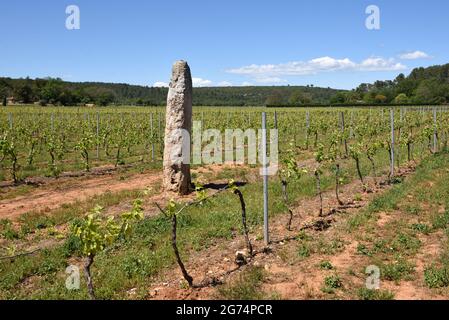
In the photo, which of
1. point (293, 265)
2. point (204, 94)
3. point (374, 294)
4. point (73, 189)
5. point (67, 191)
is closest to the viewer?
point (374, 294)

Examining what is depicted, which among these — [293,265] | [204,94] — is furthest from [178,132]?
[204,94]

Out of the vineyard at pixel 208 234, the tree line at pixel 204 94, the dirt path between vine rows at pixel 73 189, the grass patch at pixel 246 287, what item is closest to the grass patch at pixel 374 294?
the vineyard at pixel 208 234

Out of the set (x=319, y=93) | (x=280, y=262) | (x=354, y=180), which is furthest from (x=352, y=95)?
(x=280, y=262)

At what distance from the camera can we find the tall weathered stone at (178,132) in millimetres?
11641

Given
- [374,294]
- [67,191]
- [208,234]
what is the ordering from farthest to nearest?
[67,191]
[208,234]
[374,294]

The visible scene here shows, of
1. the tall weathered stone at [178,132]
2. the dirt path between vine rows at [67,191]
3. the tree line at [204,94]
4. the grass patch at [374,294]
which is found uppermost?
the tree line at [204,94]

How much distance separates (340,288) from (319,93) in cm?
16773

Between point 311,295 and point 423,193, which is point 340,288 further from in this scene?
point 423,193

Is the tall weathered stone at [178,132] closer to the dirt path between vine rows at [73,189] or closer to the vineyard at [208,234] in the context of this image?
the vineyard at [208,234]

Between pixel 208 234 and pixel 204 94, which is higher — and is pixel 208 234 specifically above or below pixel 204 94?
below

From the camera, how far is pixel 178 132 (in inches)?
463

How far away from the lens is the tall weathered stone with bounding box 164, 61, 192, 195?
1164 cm

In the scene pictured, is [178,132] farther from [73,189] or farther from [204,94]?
[204,94]
